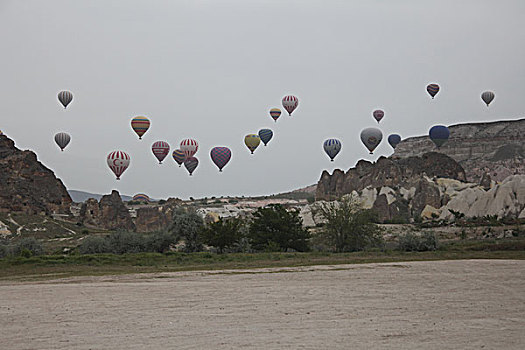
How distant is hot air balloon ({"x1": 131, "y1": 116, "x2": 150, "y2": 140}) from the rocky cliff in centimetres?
2526

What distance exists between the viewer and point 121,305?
51.2ft

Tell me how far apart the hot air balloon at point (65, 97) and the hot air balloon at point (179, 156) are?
48.3 ft

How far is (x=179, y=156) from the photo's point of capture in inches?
3108

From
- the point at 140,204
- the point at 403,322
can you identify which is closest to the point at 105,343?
the point at 403,322

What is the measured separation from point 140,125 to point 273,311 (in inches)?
2200

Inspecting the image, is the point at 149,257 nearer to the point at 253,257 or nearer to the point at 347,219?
the point at 253,257

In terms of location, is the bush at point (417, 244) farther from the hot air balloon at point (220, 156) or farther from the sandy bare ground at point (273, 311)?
the hot air balloon at point (220, 156)

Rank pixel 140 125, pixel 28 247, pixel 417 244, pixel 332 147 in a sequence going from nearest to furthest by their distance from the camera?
pixel 417 244
pixel 28 247
pixel 140 125
pixel 332 147

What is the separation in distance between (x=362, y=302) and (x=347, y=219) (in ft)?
86.7

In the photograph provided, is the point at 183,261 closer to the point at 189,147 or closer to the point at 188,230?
the point at 188,230

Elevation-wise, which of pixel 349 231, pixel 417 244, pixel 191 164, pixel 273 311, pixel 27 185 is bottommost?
pixel 273 311

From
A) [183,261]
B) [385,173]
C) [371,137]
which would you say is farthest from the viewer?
[385,173]

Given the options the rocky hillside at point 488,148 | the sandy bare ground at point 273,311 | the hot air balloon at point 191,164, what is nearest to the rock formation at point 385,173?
the rocky hillside at point 488,148

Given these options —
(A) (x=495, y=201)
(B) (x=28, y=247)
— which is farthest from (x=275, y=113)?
(B) (x=28, y=247)
